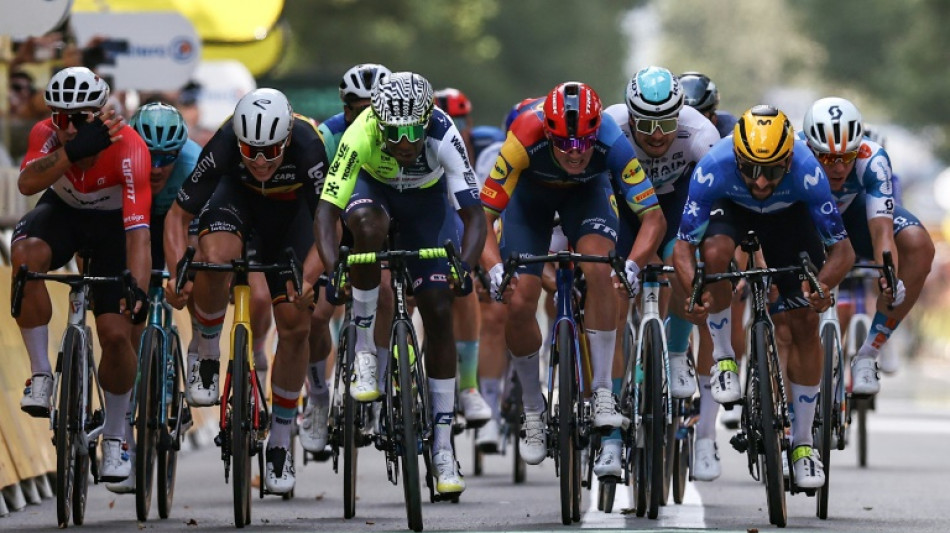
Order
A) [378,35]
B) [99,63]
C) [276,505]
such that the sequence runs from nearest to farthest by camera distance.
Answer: [276,505]
[99,63]
[378,35]

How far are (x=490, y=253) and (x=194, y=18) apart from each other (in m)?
16.1

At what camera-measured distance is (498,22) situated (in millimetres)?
66938

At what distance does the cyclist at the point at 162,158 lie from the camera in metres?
13.0

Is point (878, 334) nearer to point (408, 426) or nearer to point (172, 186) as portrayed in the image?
point (408, 426)

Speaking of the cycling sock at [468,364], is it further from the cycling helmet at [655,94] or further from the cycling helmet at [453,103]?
the cycling helmet at [453,103]

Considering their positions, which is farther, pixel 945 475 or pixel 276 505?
pixel 945 475

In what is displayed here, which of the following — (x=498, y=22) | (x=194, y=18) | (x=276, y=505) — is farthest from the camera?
Answer: (x=498, y=22)

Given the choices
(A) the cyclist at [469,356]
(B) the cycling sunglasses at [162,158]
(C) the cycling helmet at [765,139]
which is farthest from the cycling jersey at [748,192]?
(B) the cycling sunglasses at [162,158]

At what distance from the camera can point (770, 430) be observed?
1135cm

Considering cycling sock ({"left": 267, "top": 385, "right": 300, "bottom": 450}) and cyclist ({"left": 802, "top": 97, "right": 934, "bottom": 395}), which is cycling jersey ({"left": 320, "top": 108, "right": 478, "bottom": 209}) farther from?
cyclist ({"left": 802, "top": 97, "right": 934, "bottom": 395})

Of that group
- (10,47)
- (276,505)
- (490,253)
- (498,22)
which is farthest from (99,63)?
(498,22)

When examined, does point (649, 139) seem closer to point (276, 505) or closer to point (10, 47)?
point (276, 505)

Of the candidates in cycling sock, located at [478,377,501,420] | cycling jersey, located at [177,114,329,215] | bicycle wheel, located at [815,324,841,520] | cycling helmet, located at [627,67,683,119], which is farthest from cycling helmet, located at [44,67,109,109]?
cycling sock, located at [478,377,501,420]

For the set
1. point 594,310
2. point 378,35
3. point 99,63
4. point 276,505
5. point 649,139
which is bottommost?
point 276,505
